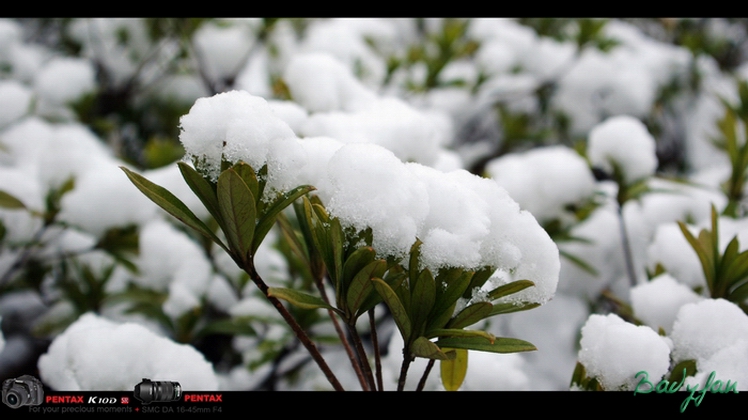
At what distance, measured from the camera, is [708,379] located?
2.27 feet

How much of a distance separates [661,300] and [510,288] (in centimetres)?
45

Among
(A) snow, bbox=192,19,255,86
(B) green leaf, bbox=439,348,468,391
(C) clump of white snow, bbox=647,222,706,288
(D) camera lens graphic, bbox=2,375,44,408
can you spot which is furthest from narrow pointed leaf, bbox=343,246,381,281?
(A) snow, bbox=192,19,255,86

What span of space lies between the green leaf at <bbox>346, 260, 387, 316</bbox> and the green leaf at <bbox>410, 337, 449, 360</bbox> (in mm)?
76
